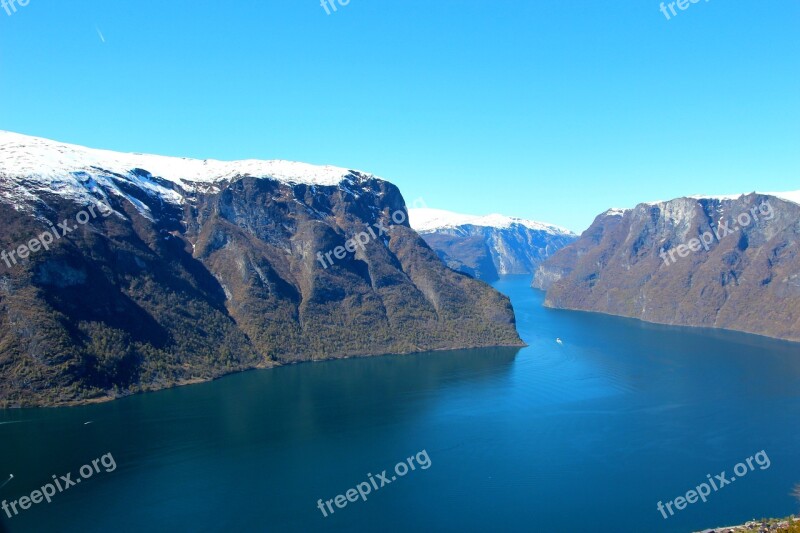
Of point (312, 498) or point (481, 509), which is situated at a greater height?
point (312, 498)

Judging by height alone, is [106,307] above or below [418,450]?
above

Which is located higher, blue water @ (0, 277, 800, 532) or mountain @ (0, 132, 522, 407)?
mountain @ (0, 132, 522, 407)

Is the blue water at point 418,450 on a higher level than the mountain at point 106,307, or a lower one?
lower

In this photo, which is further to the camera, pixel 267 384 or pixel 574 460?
pixel 267 384

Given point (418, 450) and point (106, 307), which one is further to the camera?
point (106, 307)

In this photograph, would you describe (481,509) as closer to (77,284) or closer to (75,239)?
(77,284)

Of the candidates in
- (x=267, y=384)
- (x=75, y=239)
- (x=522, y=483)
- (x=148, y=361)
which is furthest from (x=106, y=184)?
(x=522, y=483)

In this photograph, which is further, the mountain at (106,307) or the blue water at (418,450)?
the mountain at (106,307)

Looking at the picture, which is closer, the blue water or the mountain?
the blue water
